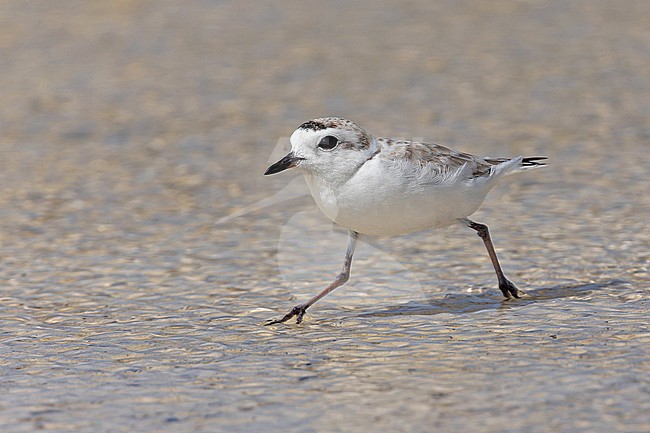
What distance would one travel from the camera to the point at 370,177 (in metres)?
5.38

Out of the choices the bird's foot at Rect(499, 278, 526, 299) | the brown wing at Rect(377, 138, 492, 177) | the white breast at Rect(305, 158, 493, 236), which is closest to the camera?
the white breast at Rect(305, 158, 493, 236)

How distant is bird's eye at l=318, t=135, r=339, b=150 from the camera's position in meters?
5.44

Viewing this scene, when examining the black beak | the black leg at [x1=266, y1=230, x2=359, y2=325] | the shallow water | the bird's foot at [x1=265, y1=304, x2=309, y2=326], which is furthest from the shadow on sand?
the black beak

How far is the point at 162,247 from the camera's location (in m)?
7.40

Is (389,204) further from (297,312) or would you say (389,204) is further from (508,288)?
(508,288)

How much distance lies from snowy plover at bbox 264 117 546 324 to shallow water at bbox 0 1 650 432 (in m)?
0.56

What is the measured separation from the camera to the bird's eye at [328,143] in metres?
5.44

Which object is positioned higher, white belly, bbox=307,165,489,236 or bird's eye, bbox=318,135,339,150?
bird's eye, bbox=318,135,339,150

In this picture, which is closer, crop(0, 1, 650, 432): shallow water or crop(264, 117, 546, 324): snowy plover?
crop(0, 1, 650, 432): shallow water

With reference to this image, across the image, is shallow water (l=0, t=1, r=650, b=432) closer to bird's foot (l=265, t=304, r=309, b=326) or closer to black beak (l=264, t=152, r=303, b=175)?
bird's foot (l=265, t=304, r=309, b=326)

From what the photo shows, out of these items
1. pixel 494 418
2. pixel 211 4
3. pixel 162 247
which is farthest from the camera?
pixel 211 4

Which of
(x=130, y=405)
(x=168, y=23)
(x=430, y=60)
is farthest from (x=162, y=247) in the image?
(x=168, y=23)

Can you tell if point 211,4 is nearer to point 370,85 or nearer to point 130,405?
point 370,85

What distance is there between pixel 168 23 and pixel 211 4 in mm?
1118
